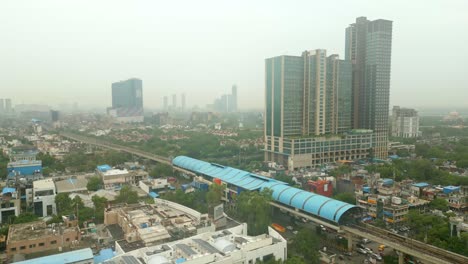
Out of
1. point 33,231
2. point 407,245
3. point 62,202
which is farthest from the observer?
point 62,202

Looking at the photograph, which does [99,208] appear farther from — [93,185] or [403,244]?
[403,244]

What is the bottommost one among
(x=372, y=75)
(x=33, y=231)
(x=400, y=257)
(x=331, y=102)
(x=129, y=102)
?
(x=400, y=257)

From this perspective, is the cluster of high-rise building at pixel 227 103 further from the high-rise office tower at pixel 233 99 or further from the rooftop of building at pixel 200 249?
the rooftop of building at pixel 200 249

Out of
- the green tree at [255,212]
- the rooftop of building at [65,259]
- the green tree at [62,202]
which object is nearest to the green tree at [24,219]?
the green tree at [62,202]

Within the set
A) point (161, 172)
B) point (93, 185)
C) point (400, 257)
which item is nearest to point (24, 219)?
point (93, 185)

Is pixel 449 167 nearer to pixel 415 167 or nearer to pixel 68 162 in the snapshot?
pixel 415 167

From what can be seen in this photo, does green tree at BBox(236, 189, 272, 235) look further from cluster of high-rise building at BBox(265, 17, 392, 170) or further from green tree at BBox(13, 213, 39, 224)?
cluster of high-rise building at BBox(265, 17, 392, 170)
